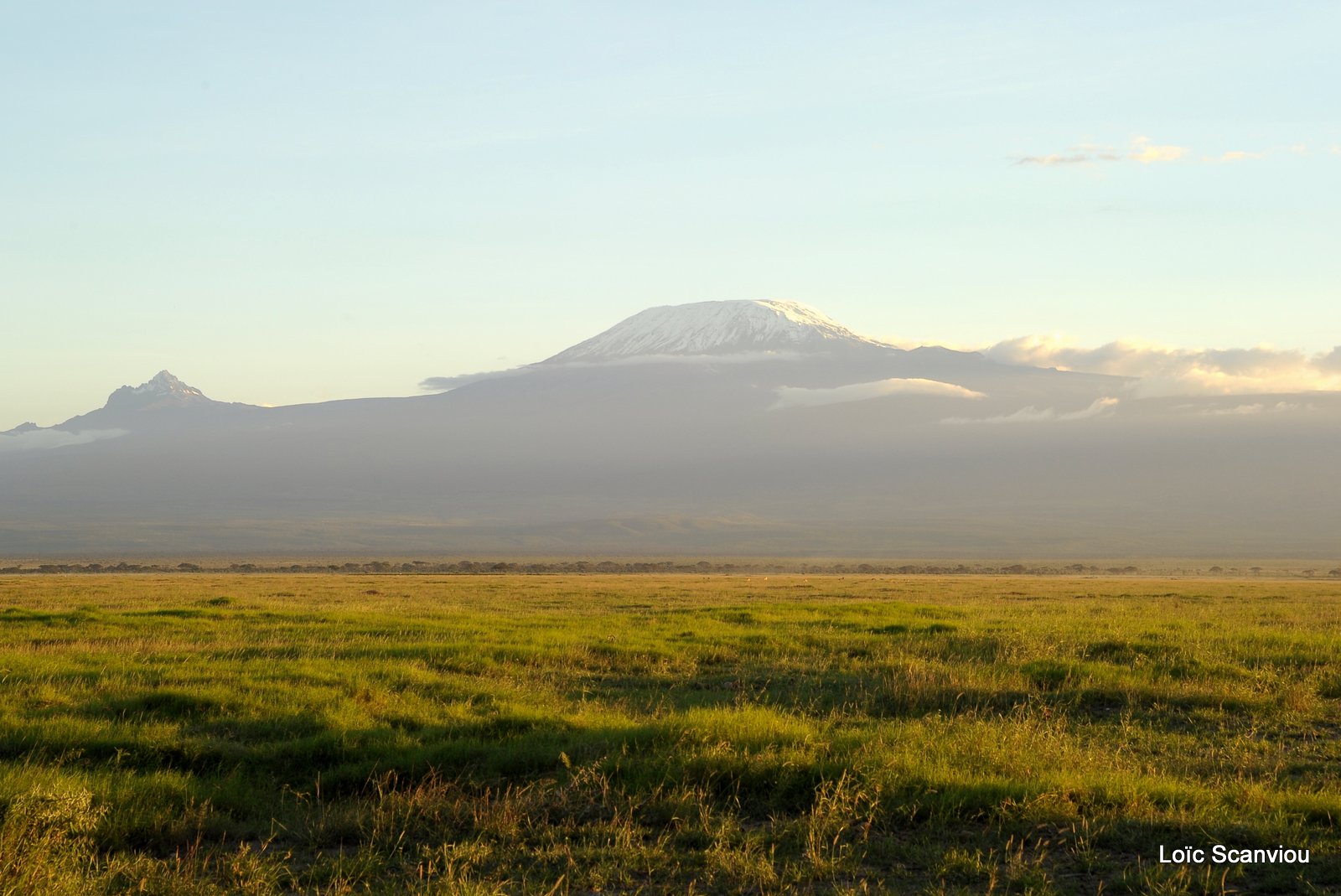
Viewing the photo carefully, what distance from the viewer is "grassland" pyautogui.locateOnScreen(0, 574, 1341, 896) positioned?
26.0 ft

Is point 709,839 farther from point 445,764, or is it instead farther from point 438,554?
point 438,554

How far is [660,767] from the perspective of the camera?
9852 millimetres

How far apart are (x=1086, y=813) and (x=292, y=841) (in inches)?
248

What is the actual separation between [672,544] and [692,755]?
180 meters

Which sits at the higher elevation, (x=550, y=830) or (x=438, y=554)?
(x=550, y=830)

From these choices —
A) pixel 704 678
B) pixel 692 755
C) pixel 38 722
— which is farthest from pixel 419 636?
pixel 692 755

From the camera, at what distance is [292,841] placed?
28.9 ft

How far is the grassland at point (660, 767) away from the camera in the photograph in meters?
7.93

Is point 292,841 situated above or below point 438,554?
above

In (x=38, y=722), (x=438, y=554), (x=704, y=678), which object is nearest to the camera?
(x=38, y=722)

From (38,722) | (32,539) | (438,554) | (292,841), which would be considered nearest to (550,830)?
(292,841)

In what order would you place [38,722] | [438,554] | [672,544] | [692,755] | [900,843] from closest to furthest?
[900,843]
[692,755]
[38,722]
[438,554]
[672,544]

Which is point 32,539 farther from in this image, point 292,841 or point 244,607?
point 292,841

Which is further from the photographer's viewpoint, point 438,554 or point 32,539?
point 32,539
